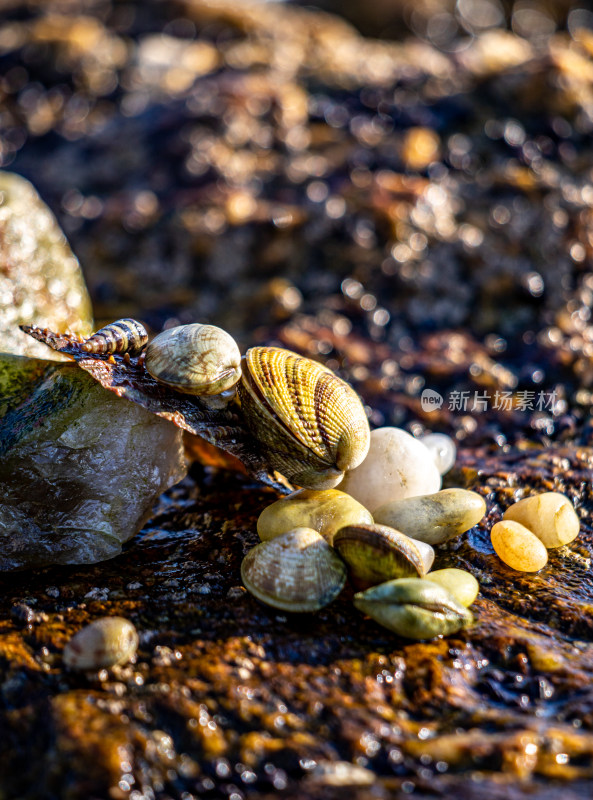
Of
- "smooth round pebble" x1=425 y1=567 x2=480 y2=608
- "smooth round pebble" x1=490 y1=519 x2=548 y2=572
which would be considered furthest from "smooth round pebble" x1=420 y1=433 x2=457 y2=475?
"smooth round pebble" x1=425 y1=567 x2=480 y2=608

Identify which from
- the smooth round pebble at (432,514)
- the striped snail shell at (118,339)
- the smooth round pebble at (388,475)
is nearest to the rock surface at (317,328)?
the smooth round pebble at (432,514)

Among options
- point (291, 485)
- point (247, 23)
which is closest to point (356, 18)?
point (247, 23)

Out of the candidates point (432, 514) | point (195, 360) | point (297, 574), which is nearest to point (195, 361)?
point (195, 360)

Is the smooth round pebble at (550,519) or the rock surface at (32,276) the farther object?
the rock surface at (32,276)

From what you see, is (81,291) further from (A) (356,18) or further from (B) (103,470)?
(A) (356,18)

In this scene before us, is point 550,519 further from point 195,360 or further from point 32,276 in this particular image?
point 32,276

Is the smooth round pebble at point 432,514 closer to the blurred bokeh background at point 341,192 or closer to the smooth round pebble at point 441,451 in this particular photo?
the smooth round pebble at point 441,451

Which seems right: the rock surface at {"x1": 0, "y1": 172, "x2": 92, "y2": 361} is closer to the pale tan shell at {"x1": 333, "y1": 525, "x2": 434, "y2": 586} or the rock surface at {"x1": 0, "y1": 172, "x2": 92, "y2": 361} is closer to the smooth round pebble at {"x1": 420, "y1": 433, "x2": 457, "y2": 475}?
the pale tan shell at {"x1": 333, "y1": 525, "x2": 434, "y2": 586}
